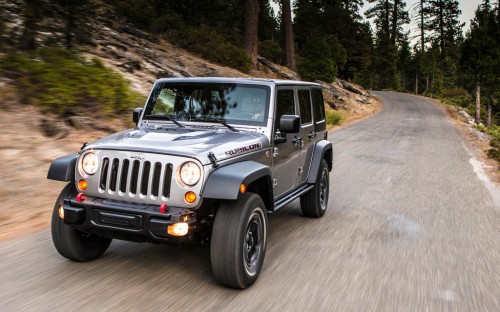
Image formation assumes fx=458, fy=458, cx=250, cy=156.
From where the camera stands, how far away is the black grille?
12.2 ft

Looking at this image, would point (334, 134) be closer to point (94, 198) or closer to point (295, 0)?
point (94, 198)

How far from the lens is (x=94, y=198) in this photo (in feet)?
13.0

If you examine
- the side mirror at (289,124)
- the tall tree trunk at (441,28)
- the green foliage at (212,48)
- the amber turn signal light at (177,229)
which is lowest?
the amber turn signal light at (177,229)

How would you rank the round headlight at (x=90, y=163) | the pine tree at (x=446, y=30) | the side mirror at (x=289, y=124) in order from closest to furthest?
the round headlight at (x=90, y=163) < the side mirror at (x=289, y=124) < the pine tree at (x=446, y=30)

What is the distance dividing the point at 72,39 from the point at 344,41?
109 ft

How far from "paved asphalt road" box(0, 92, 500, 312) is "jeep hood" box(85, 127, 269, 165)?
1.16 metres

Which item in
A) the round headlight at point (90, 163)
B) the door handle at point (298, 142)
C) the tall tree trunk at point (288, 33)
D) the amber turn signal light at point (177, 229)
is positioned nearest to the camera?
the amber turn signal light at point (177, 229)

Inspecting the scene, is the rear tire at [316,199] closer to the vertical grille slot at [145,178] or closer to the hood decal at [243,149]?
the hood decal at [243,149]

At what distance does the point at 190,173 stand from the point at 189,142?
438mm

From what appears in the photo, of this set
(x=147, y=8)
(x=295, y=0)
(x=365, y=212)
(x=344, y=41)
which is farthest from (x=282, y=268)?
(x=295, y=0)

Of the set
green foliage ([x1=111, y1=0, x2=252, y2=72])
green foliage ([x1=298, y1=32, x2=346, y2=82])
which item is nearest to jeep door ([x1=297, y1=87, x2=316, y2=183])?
green foliage ([x1=111, y1=0, x2=252, y2=72])

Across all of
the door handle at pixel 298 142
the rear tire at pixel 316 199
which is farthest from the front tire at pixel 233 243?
the rear tire at pixel 316 199

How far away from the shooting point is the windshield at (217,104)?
4.94 metres

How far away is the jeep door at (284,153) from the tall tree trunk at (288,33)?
89.7 ft
